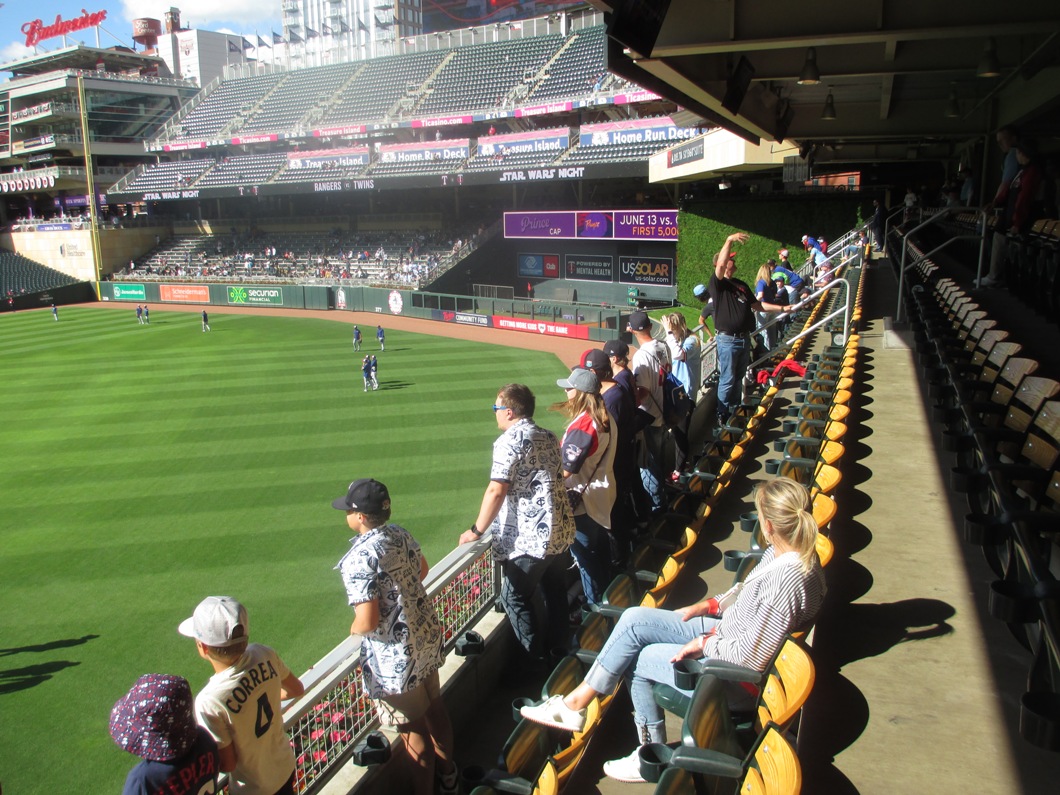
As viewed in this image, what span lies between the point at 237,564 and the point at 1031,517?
32.1ft

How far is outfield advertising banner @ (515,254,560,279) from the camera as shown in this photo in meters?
38.1

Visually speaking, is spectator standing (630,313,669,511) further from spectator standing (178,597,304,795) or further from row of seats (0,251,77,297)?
row of seats (0,251,77,297)

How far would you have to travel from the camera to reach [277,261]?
45.0 metres

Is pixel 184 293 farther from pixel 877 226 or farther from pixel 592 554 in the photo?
pixel 592 554

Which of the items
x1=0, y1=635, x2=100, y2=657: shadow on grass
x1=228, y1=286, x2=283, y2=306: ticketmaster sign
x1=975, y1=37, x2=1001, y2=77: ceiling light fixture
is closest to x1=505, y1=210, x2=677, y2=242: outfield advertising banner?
x1=228, y1=286, x2=283, y2=306: ticketmaster sign

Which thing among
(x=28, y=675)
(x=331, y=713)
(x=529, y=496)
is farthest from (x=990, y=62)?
(x=28, y=675)

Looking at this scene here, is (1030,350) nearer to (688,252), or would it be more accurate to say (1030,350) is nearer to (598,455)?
(598,455)

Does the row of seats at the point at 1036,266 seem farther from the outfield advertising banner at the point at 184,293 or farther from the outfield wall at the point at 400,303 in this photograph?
the outfield advertising banner at the point at 184,293

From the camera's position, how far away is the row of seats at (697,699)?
244 cm

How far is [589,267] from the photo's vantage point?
36.7m

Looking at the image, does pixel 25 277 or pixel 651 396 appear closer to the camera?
pixel 651 396

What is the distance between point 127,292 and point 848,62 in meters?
46.3

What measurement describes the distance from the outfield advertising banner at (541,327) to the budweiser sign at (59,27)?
178ft

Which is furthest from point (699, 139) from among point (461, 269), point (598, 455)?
point (598, 455)
